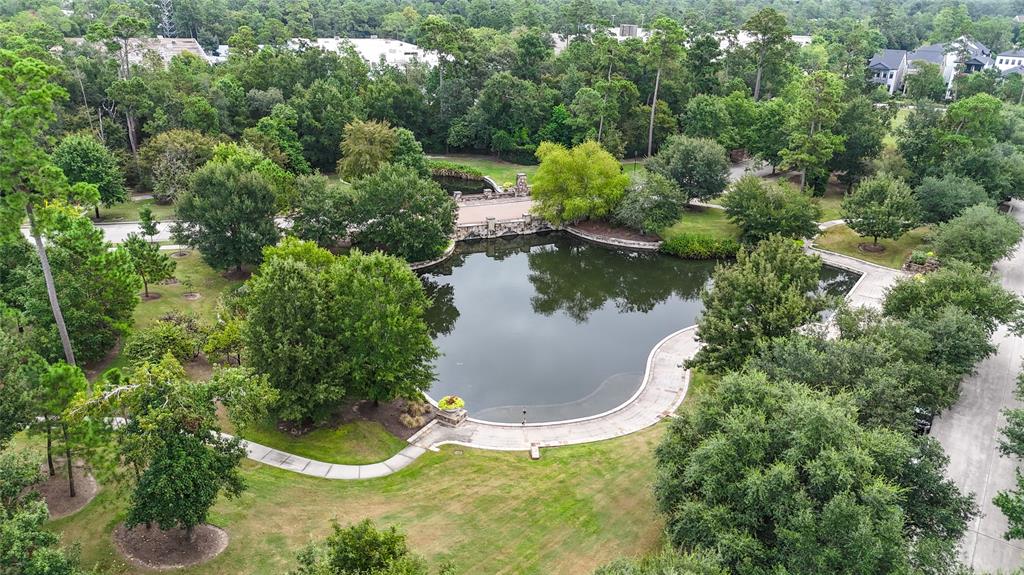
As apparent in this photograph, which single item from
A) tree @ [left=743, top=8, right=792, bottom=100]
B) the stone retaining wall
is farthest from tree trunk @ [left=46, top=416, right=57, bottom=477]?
tree @ [left=743, top=8, right=792, bottom=100]

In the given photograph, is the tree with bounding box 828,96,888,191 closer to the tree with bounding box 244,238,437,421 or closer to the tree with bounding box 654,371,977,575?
the tree with bounding box 654,371,977,575

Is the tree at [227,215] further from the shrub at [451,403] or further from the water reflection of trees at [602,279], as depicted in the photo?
the shrub at [451,403]

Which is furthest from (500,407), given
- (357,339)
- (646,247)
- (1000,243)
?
(1000,243)

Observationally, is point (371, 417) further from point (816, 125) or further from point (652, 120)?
point (652, 120)

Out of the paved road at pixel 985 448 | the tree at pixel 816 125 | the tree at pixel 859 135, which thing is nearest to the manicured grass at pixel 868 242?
the tree at pixel 816 125

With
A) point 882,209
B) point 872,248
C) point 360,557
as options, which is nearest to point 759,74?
point 872,248

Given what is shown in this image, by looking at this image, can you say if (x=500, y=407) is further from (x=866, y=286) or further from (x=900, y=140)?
(x=900, y=140)
